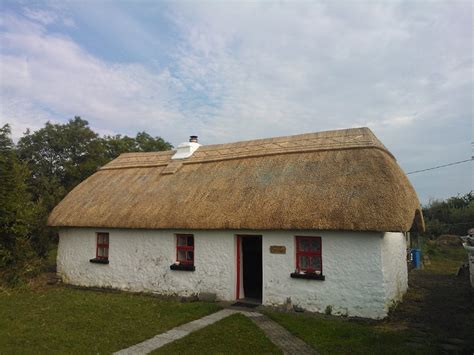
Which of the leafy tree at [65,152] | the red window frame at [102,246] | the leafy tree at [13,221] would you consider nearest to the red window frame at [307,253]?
the red window frame at [102,246]

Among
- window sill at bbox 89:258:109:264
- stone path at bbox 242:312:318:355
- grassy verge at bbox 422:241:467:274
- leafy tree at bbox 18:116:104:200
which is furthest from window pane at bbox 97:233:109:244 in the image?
leafy tree at bbox 18:116:104:200

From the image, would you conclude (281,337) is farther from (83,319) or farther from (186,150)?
(186,150)

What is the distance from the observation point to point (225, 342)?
7309 mm

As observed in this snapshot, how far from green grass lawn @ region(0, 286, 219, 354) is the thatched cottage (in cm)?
134

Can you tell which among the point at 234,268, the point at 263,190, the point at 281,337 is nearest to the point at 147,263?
the point at 234,268

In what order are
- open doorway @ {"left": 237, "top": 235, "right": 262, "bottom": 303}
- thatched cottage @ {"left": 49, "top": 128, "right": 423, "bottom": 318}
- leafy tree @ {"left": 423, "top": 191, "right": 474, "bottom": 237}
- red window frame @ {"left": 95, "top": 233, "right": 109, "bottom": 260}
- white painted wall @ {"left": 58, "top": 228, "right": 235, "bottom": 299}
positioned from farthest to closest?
1. leafy tree @ {"left": 423, "top": 191, "right": 474, "bottom": 237}
2. red window frame @ {"left": 95, "top": 233, "right": 109, "bottom": 260}
3. open doorway @ {"left": 237, "top": 235, "right": 262, "bottom": 303}
4. white painted wall @ {"left": 58, "top": 228, "right": 235, "bottom": 299}
5. thatched cottage @ {"left": 49, "top": 128, "right": 423, "bottom": 318}

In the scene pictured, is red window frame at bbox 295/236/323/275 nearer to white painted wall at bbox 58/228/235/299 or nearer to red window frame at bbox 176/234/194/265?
white painted wall at bbox 58/228/235/299

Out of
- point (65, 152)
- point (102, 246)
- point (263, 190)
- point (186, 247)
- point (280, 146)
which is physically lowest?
point (102, 246)

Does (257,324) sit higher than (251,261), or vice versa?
(251,261)

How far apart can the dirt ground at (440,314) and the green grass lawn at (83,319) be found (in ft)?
16.2

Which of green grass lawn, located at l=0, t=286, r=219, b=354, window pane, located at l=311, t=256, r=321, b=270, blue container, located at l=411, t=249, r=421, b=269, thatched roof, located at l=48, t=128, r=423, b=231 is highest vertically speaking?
thatched roof, located at l=48, t=128, r=423, b=231

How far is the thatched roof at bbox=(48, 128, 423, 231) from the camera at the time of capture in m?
9.43

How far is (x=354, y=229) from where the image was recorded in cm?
894

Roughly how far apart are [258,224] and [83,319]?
5035mm
